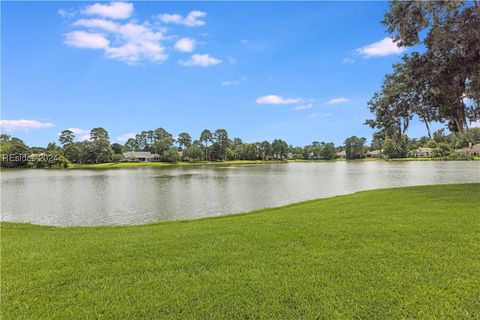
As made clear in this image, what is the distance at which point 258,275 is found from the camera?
4387 mm

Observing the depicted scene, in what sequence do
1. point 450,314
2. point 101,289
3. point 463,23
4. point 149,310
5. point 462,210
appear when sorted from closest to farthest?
point 450,314 → point 149,310 → point 101,289 → point 462,210 → point 463,23

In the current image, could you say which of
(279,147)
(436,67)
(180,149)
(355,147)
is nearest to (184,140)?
(180,149)

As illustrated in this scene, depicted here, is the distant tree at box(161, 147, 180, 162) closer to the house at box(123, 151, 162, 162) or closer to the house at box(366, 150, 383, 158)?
the house at box(123, 151, 162, 162)

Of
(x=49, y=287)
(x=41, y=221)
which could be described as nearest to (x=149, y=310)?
(x=49, y=287)

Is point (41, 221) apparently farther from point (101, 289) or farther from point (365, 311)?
point (365, 311)

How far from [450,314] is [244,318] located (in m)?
2.30

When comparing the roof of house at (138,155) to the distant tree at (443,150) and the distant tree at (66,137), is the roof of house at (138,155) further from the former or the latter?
the distant tree at (443,150)

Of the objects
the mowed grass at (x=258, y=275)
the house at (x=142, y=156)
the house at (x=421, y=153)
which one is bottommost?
the mowed grass at (x=258, y=275)

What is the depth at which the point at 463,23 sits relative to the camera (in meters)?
12.7

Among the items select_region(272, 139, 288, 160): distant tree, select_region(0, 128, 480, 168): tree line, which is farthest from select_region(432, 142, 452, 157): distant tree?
select_region(272, 139, 288, 160): distant tree

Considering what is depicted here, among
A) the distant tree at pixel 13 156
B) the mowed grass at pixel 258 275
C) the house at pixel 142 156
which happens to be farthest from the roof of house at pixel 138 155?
the mowed grass at pixel 258 275

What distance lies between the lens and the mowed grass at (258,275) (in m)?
3.52

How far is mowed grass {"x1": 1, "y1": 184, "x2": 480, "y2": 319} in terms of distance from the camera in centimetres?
352

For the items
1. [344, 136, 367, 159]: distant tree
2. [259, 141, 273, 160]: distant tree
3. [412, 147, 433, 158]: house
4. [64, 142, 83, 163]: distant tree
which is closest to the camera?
[64, 142, 83, 163]: distant tree
